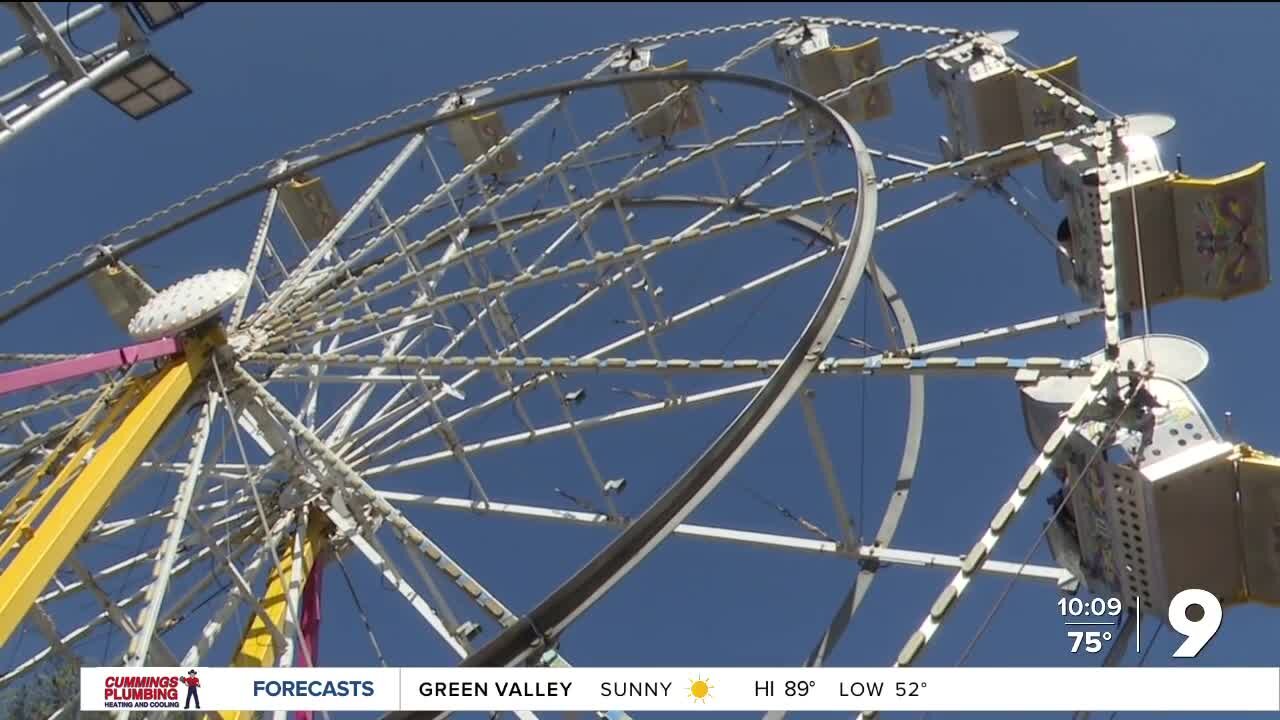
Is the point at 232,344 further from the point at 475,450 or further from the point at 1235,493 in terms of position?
the point at 1235,493

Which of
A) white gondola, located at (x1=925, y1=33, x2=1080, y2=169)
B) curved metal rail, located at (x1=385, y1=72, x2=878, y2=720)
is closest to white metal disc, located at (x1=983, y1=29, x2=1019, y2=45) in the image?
white gondola, located at (x1=925, y1=33, x2=1080, y2=169)

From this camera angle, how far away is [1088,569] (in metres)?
11.1

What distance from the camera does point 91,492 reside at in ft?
36.5

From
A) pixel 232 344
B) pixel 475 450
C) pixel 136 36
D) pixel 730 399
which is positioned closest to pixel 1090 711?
pixel 730 399

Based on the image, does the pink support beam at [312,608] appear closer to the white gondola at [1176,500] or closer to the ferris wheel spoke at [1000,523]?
the ferris wheel spoke at [1000,523]

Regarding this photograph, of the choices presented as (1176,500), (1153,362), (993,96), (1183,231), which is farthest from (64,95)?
(993,96)

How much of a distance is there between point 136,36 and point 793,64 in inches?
467

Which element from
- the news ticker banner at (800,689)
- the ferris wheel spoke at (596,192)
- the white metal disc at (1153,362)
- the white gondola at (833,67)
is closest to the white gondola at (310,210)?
the ferris wheel spoke at (596,192)

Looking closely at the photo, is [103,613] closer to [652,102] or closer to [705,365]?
[705,365]


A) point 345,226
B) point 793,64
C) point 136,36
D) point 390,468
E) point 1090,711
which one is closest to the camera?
point 1090,711

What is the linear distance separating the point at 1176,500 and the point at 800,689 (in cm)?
343

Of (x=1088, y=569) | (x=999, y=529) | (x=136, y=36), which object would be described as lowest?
(x=1088, y=569)

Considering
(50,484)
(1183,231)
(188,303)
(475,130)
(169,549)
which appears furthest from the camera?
(475,130)

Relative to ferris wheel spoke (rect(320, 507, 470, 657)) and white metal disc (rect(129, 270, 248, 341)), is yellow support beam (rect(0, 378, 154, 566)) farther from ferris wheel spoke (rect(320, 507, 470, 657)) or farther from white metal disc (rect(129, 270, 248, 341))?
ferris wheel spoke (rect(320, 507, 470, 657))
